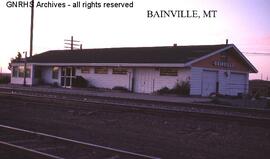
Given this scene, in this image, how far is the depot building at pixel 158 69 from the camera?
1323 inches

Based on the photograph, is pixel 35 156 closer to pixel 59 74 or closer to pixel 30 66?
pixel 59 74

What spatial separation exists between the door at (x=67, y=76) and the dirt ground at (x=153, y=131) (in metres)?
23.5

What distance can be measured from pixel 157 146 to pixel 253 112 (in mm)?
10300

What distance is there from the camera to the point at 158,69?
34.8 metres

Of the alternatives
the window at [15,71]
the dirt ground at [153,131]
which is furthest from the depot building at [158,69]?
the dirt ground at [153,131]

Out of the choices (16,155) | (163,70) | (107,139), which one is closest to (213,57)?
(163,70)

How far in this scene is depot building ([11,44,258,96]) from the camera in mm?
33594

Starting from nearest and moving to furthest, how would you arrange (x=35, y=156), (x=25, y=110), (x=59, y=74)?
(x=35, y=156), (x=25, y=110), (x=59, y=74)

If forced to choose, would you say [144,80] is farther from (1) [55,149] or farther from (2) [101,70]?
(1) [55,149]

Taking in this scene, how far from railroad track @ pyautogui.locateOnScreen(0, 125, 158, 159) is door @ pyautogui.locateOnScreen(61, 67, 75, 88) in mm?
31423

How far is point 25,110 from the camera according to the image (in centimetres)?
1877

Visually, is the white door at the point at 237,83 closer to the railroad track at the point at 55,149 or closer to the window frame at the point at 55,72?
the window frame at the point at 55,72

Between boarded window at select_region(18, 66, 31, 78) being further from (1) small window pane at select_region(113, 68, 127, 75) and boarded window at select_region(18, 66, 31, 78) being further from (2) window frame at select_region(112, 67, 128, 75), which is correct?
(1) small window pane at select_region(113, 68, 127, 75)

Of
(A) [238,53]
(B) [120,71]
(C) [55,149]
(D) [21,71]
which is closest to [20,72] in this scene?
(D) [21,71]
